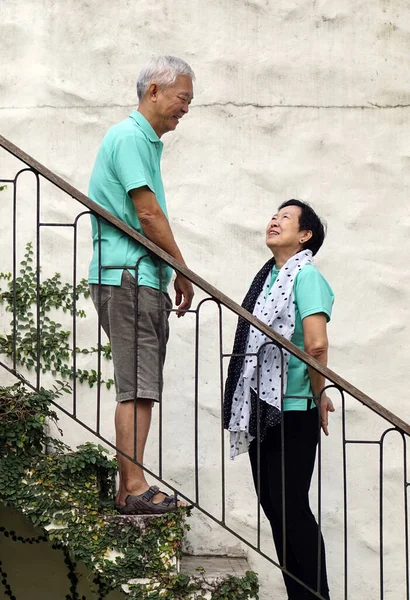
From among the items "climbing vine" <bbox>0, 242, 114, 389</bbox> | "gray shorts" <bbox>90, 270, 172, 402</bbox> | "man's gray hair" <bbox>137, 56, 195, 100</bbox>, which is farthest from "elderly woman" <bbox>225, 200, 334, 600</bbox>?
"climbing vine" <bbox>0, 242, 114, 389</bbox>

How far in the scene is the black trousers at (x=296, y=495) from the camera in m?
3.65

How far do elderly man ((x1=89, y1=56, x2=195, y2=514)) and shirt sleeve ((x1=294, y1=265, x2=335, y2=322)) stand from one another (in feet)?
1.41

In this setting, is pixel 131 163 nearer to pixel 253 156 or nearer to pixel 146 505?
pixel 146 505

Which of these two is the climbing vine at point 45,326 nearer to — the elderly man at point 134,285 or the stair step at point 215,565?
the stair step at point 215,565

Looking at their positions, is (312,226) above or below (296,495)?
above

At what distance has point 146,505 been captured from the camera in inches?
148

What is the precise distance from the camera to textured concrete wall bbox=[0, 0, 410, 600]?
538cm

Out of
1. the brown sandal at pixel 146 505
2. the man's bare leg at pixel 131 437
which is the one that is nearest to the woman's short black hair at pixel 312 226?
the man's bare leg at pixel 131 437

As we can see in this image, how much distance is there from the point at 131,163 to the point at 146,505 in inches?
47.8

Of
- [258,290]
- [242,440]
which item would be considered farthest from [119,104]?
[242,440]

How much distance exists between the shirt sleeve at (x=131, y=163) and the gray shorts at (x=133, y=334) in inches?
12.9

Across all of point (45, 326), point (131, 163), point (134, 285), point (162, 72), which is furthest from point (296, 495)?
point (45, 326)

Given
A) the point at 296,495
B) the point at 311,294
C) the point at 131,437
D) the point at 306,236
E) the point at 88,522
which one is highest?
the point at 306,236

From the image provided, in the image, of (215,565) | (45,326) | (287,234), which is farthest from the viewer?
(45,326)
